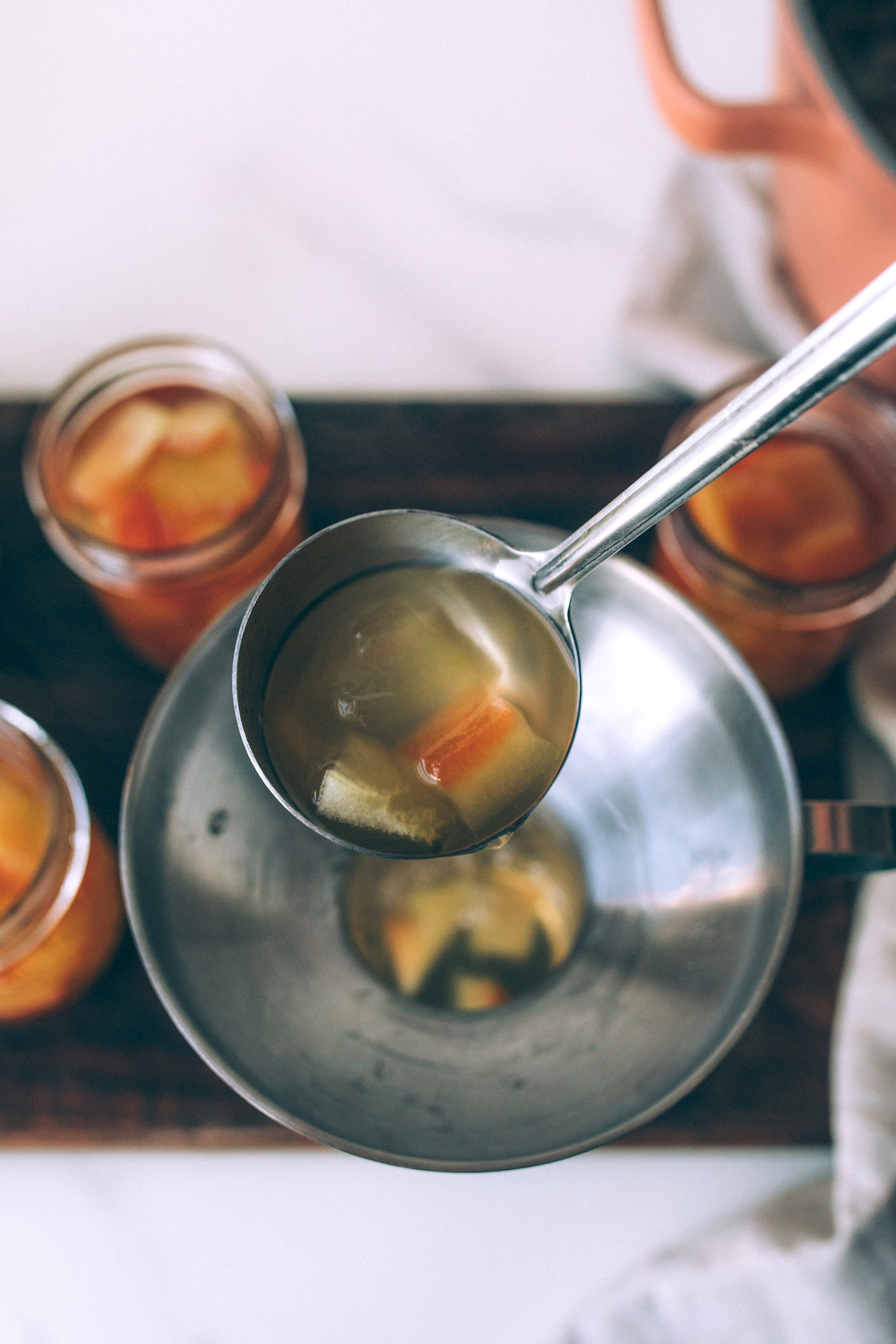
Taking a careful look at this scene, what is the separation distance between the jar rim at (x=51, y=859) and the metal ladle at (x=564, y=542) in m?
0.17

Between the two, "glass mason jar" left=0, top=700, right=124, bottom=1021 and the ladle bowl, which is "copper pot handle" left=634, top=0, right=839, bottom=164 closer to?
the ladle bowl

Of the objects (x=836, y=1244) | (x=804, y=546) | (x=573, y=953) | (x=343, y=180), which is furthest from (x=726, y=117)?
(x=836, y=1244)

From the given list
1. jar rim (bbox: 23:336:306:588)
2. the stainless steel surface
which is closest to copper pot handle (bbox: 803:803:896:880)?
the stainless steel surface

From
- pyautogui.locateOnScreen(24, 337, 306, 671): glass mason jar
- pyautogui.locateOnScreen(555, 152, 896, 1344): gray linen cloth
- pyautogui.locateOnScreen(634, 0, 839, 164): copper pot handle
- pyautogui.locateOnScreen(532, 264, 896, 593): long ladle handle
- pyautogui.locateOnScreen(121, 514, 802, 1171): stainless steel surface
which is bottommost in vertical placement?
pyautogui.locateOnScreen(555, 152, 896, 1344): gray linen cloth

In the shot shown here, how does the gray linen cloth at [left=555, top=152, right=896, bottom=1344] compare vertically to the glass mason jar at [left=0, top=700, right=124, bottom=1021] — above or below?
below

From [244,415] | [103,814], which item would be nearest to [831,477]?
[244,415]

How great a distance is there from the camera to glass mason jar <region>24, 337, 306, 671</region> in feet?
2.08

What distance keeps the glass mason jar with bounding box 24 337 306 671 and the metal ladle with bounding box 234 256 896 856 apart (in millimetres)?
145

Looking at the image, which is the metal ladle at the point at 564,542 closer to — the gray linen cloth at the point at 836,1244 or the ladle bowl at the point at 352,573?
the ladle bowl at the point at 352,573

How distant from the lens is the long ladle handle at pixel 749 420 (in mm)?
357

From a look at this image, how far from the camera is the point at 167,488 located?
66 cm

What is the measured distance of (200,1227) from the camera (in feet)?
2.11

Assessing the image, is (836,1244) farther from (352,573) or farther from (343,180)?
(343,180)

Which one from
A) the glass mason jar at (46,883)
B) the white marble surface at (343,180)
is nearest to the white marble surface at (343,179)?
the white marble surface at (343,180)
